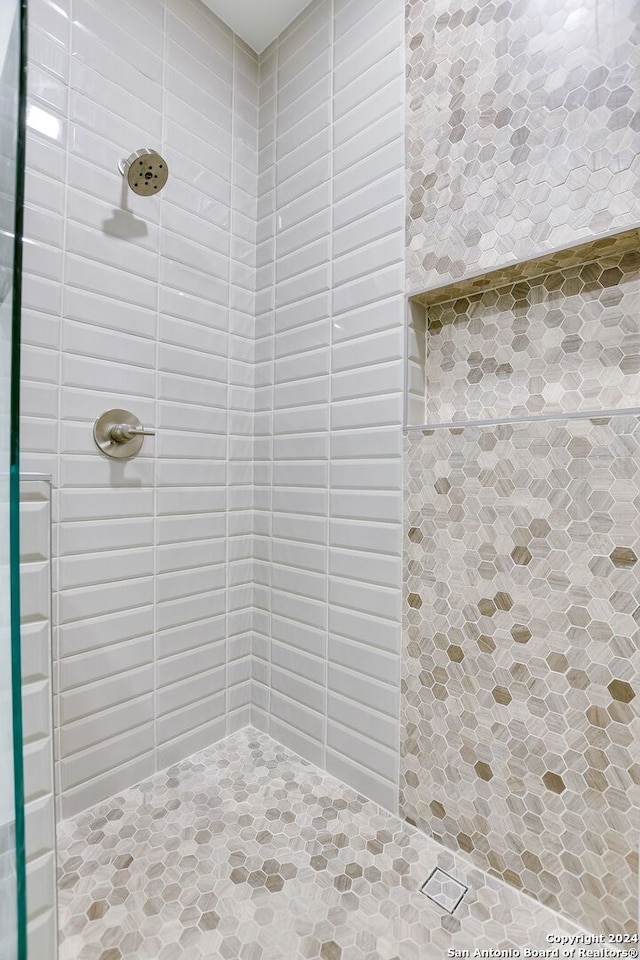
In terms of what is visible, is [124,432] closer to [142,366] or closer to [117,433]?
[117,433]

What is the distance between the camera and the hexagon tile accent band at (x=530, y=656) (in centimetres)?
77

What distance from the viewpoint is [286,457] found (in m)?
1.34

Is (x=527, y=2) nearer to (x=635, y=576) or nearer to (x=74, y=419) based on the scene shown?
(x=635, y=576)

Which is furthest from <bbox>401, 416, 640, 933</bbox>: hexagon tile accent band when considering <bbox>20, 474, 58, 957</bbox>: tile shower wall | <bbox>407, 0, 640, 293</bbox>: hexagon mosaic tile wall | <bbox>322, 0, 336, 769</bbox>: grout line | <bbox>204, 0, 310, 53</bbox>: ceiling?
<bbox>204, 0, 310, 53</bbox>: ceiling

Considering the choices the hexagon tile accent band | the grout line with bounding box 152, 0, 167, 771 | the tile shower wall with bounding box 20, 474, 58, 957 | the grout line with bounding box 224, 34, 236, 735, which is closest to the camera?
the tile shower wall with bounding box 20, 474, 58, 957

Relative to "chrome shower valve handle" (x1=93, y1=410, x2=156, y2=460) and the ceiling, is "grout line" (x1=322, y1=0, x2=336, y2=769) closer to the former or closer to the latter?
the ceiling

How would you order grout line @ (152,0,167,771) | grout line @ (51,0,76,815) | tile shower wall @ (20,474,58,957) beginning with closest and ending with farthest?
tile shower wall @ (20,474,58,957), grout line @ (51,0,76,815), grout line @ (152,0,167,771)

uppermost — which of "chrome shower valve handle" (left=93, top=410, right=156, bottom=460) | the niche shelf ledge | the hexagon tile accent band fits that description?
the niche shelf ledge

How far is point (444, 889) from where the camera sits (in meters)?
0.88

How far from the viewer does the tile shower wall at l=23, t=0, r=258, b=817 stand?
40.8 inches

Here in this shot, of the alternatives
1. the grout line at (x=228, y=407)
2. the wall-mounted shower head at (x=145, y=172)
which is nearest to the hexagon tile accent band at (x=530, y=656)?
the grout line at (x=228, y=407)

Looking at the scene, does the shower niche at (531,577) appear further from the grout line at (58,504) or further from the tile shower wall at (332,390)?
the grout line at (58,504)

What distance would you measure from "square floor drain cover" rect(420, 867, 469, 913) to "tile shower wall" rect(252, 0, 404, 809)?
6.9 inches

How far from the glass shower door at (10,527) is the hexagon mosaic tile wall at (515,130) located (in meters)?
0.81
